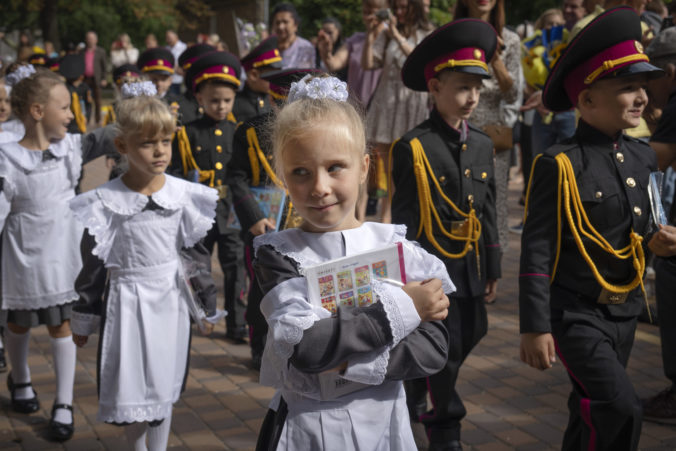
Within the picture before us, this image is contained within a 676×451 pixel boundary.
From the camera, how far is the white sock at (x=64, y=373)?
4.49 metres

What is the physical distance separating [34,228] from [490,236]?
8.87ft

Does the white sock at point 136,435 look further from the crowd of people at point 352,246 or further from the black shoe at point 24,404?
the black shoe at point 24,404

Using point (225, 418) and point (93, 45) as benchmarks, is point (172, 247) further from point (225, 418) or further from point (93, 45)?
point (93, 45)

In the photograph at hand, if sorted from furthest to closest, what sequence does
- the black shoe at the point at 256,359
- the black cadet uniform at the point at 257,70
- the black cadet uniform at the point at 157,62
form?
the black cadet uniform at the point at 157,62, the black cadet uniform at the point at 257,70, the black shoe at the point at 256,359

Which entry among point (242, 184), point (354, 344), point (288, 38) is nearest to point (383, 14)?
point (288, 38)

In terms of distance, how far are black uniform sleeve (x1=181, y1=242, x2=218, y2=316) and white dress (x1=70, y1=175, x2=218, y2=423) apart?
0.07 m

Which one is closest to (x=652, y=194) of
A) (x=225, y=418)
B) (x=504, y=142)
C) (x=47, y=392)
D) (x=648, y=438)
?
(x=648, y=438)

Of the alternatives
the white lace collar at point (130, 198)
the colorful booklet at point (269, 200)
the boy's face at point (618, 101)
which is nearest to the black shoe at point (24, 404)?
the white lace collar at point (130, 198)

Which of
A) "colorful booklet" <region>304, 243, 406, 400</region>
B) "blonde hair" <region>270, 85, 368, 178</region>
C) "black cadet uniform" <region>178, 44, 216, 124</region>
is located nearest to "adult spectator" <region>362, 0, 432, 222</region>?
"black cadet uniform" <region>178, 44, 216, 124</region>

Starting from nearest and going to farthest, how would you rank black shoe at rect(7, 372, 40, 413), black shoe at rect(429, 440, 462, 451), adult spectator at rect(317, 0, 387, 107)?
1. black shoe at rect(429, 440, 462, 451)
2. black shoe at rect(7, 372, 40, 413)
3. adult spectator at rect(317, 0, 387, 107)

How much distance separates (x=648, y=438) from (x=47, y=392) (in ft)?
12.1

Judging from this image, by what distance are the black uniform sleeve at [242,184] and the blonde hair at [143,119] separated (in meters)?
1.29

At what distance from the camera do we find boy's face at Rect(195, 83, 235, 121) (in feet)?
19.3

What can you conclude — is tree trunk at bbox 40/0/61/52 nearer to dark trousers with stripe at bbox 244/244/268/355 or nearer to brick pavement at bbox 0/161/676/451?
brick pavement at bbox 0/161/676/451
